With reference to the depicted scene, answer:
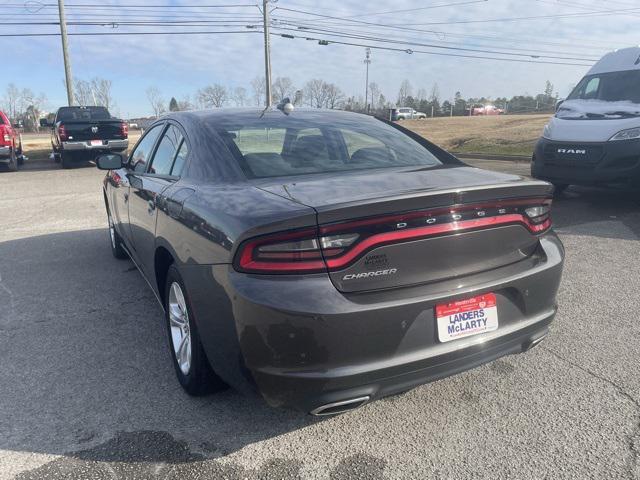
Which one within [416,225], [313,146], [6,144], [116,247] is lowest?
[116,247]

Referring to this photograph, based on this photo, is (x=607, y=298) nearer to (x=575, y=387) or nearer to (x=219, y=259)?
(x=575, y=387)

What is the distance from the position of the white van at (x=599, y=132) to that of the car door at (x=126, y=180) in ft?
19.6

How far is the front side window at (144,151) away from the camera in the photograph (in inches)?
161

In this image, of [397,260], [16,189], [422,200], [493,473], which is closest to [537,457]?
[493,473]

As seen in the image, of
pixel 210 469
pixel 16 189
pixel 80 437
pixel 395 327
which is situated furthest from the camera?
pixel 16 189

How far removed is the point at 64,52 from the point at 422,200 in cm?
2364

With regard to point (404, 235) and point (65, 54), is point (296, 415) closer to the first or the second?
point (404, 235)

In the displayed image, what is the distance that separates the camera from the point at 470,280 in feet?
7.55

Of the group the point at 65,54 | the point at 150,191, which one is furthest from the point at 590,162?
the point at 65,54

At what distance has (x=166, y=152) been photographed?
3.64 m

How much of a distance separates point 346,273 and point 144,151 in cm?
285

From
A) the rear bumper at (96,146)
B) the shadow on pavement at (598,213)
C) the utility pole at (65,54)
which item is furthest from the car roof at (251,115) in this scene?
the utility pole at (65,54)

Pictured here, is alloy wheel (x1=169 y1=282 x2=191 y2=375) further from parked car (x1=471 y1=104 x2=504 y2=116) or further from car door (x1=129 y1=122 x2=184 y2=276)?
parked car (x1=471 y1=104 x2=504 y2=116)

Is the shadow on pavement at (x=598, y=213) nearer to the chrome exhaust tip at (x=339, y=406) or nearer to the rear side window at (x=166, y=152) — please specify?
the rear side window at (x=166, y=152)
